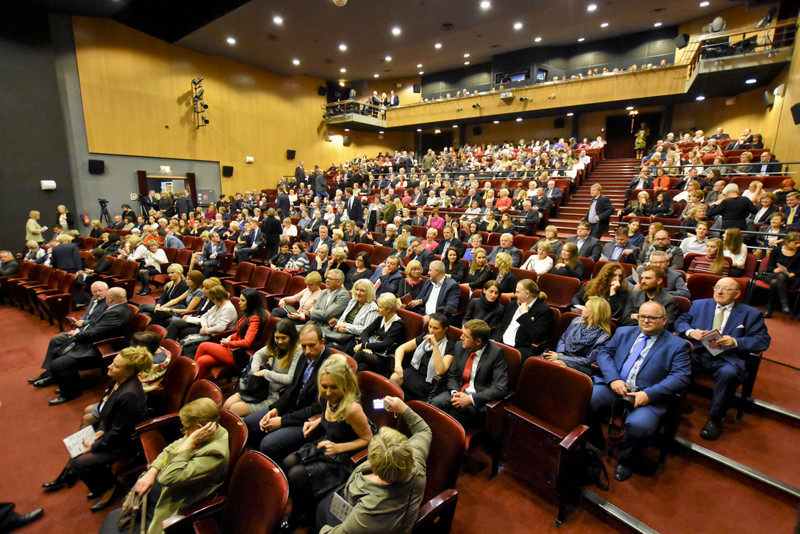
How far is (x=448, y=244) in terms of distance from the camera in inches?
203

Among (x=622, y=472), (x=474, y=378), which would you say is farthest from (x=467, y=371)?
(x=622, y=472)

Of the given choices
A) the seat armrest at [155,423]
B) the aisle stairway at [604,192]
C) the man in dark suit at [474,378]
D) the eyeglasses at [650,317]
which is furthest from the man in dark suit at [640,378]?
the aisle stairway at [604,192]

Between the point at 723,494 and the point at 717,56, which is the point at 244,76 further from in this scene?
the point at 723,494

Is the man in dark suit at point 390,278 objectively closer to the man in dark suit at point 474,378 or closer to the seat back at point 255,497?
the man in dark suit at point 474,378

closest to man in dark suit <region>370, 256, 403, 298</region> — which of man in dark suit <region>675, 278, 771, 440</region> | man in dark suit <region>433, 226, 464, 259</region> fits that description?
man in dark suit <region>433, 226, 464, 259</region>

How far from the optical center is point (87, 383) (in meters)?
3.40

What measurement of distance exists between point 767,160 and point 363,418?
8.37m

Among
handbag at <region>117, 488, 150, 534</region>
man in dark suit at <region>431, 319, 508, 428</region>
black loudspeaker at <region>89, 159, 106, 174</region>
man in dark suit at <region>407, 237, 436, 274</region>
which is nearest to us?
handbag at <region>117, 488, 150, 534</region>

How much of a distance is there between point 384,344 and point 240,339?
1216 mm

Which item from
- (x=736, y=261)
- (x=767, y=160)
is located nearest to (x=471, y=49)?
(x=767, y=160)

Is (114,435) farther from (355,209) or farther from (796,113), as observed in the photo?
(796,113)

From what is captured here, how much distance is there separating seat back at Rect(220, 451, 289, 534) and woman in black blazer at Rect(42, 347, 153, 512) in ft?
3.03

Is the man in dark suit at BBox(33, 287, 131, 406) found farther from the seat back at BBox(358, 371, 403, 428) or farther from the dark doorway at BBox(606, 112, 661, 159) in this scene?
the dark doorway at BBox(606, 112, 661, 159)

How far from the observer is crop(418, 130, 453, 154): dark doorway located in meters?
A: 17.9
